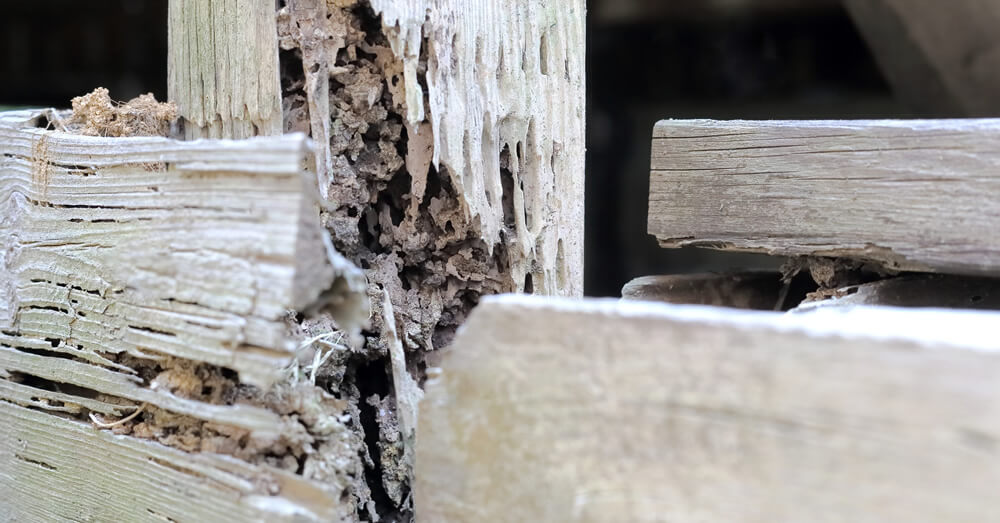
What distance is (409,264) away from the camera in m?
1.64

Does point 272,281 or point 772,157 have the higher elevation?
point 772,157

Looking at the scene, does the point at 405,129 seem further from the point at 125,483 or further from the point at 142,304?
the point at 125,483

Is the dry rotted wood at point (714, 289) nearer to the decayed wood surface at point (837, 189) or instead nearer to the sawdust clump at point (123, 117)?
the decayed wood surface at point (837, 189)

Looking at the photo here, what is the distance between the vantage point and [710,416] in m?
0.97

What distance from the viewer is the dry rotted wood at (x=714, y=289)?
1.70 m

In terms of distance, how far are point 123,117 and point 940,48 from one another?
10.2ft

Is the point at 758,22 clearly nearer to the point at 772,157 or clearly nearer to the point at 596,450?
the point at 772,157

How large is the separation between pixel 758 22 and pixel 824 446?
5155 millimetres

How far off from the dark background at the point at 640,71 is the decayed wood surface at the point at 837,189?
374 cm

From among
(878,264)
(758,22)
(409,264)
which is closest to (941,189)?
(878,264)

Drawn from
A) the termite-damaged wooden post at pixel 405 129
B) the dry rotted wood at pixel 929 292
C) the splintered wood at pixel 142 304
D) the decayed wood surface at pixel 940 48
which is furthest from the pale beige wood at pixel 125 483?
the decayed wood surface at pixel 940 48

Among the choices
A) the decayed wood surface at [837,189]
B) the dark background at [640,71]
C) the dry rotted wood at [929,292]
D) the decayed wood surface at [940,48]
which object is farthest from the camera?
the dark background at [640,71]

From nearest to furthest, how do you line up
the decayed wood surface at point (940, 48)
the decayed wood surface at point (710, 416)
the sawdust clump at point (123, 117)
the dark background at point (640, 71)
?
1. the decayed wood surface at point (710, 416)
2. the sawdust clump at point (123, 117)
3. the decayed wood surface at point (940, 48)
4. the dark background at point (640, 71)

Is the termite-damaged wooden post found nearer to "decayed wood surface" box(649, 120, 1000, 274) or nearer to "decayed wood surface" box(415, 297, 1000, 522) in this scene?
"decayed wood surface" box(649, 120, 1000, 274)
